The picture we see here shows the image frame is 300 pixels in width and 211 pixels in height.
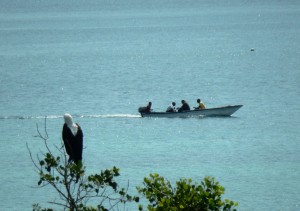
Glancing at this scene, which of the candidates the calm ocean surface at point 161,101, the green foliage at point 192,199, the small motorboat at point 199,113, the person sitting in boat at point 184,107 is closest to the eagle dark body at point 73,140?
the calm ocean surface at point 161,101

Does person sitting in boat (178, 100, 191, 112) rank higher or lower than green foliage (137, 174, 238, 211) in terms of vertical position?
higher

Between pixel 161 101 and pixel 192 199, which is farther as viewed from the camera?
pixel 161 101

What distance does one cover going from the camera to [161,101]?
53.8 metres

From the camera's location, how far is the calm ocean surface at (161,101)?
107 ft

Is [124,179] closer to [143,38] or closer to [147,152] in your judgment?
[147,152]

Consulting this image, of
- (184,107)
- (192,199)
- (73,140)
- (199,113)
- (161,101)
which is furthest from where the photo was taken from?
(161,101)

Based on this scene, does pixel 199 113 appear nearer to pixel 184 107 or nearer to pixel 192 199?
pixel 184 107

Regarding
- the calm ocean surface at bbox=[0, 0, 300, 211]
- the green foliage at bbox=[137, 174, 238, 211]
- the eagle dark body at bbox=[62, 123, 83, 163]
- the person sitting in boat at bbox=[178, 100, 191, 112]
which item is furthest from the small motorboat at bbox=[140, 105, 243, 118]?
the green foliage at bbox=[137, 174, 238, 211]

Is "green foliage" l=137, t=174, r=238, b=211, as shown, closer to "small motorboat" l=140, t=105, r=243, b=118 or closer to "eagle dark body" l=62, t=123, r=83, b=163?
"eagle dark body" l=62, t=123, r=83, b=163

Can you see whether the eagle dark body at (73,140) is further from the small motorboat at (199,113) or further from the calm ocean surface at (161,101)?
the small motorboat at (199,113)

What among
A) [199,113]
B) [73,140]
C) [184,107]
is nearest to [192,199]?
[73,140]

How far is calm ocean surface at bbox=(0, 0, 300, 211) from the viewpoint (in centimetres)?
3269

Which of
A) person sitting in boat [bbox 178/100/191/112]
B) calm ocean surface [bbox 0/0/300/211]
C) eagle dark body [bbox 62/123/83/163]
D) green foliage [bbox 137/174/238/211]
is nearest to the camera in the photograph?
green foliage [bbox 137/174/238/211]

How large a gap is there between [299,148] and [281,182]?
6.71 metres
